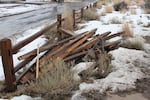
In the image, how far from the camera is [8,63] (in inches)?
214

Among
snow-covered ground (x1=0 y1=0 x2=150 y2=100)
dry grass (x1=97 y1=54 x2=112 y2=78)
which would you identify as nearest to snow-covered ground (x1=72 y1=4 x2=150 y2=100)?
snow-covered ground (x1=0 y1=0 x2=150 y2=100)

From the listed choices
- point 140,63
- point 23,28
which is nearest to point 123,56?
point 140,63

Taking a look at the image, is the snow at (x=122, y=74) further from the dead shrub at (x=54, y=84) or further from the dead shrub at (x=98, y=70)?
the dead shrub at (x=54, y=84)

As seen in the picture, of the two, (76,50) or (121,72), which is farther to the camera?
(76,50)

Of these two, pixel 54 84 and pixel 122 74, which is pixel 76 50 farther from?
pixel 54 84

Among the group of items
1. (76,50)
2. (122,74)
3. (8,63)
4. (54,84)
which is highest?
(8,63)

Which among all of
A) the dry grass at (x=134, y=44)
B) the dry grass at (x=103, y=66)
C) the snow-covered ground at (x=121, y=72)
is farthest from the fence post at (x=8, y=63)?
the dry grass at (x=134, y=44)

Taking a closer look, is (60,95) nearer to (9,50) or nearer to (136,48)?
(9,50)

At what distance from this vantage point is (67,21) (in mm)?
11570

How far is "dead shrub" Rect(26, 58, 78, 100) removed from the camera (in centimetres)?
537

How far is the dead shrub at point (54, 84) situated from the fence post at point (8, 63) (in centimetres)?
35

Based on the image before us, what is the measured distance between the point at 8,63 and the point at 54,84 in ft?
3.19

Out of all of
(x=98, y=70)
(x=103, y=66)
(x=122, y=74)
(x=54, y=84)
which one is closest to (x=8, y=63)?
(x=54, y=84)

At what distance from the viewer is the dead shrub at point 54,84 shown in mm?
5371
